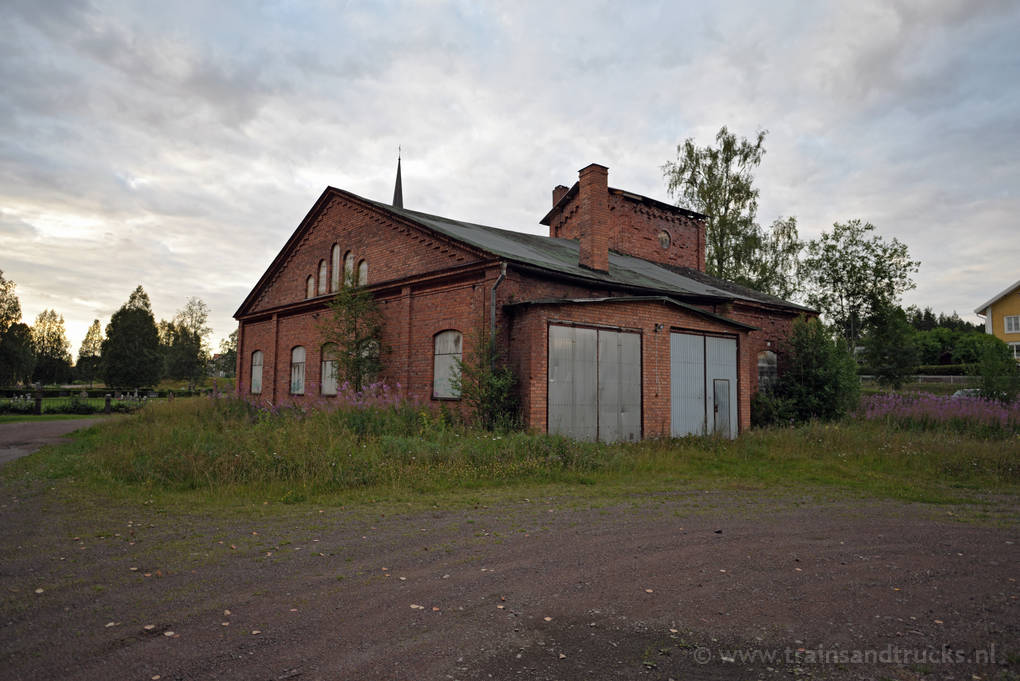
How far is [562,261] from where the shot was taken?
15250 mm

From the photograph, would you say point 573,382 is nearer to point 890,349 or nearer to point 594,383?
point 594,383

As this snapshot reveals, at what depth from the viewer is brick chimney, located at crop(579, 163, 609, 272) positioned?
1526 centimetres

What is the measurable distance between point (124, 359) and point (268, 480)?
44774 mm

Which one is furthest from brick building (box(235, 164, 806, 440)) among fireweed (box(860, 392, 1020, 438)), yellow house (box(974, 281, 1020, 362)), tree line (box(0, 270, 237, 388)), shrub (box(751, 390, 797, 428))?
yellow house (box(974, 281, 1020, 362))

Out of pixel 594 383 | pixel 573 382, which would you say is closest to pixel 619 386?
pixel 594 383

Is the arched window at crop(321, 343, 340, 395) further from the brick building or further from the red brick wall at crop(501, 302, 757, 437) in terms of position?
the red brick wall at crop(501, 302, 757, 437)

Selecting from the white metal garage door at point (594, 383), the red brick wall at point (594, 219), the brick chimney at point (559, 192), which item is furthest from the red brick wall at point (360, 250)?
the brick chimney at point (559, 192)

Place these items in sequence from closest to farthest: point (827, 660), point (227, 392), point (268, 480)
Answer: point (827, 660), point (268, 480), point (227, 392)

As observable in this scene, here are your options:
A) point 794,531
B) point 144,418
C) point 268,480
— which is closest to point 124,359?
point 144,418

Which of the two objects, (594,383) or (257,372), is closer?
(594,383)

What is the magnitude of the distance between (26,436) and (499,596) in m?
17.1

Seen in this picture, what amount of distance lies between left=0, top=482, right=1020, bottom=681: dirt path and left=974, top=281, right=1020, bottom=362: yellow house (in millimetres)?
49590

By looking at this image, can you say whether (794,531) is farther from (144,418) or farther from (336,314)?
(144,418)

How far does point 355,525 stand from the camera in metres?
5.93
